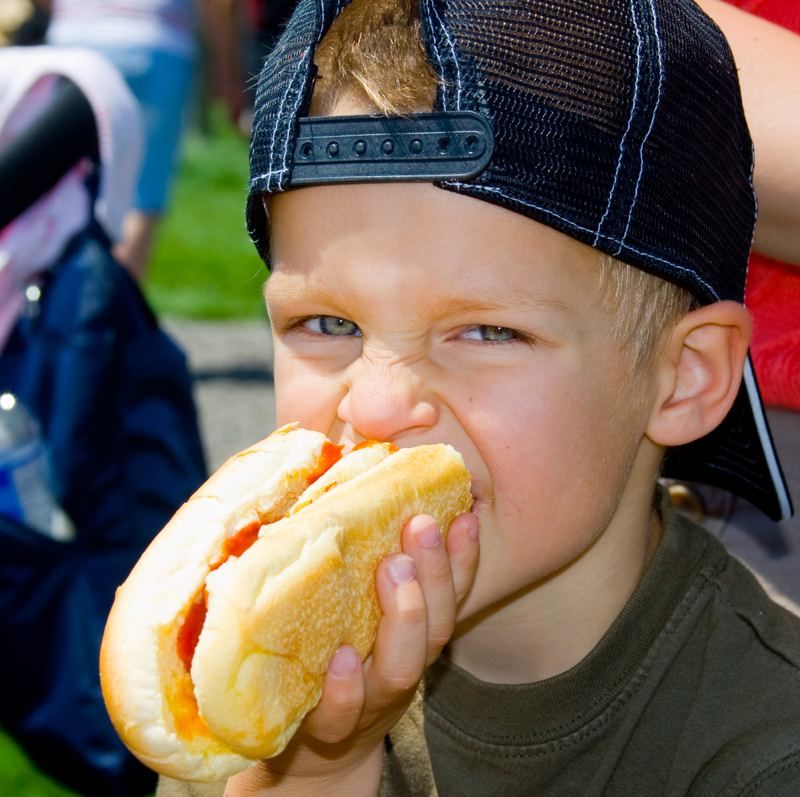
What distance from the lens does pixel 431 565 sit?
1.78 meters

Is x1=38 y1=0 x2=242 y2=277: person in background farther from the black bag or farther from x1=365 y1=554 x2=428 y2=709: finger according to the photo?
x1=365 y1=554 x2=428 y2=709: finger

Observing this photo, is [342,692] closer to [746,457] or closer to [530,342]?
[530,342]

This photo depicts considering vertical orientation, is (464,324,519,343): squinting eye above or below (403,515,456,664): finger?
above

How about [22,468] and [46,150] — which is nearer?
[22,468]

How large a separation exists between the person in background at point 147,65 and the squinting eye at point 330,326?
3889 mm

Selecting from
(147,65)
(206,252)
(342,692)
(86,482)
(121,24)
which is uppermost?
(342,692)

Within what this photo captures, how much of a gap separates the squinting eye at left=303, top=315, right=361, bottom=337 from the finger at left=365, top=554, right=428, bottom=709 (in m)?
0.39

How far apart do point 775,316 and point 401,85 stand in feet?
2.91

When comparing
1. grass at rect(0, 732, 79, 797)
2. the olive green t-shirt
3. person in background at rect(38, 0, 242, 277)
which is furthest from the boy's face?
person in background at rect(38, 0, 242, 277)

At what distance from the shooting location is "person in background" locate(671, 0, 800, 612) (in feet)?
6.86

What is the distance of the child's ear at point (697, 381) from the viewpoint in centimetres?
210

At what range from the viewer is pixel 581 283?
1.91 metres

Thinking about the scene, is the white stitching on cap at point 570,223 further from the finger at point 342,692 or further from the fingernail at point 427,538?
the finger at point 342,692

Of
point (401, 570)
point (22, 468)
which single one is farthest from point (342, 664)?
point (22, 468)
